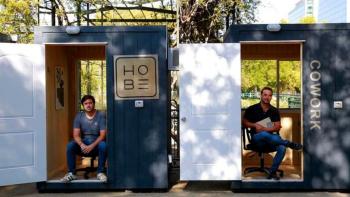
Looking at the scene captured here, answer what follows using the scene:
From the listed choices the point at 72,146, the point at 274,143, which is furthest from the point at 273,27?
the point at 72,146

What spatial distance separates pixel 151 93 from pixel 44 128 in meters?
1.50

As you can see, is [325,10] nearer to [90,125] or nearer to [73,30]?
[90,125]

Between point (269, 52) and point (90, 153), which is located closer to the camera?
point (90, 153)

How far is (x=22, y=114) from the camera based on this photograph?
19.9 ft

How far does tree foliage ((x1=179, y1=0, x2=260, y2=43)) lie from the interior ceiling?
7.55ft

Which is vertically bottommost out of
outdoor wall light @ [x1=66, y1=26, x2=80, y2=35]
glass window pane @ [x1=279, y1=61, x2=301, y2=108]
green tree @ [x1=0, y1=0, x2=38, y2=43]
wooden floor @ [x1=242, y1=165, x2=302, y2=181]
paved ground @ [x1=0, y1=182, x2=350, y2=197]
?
paved ground @ [x1=0, y1=182, x2=350, y2=197]

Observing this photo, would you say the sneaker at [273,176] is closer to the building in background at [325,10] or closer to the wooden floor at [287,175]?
the wooden floor at [287,175]

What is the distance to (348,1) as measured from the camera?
10681cm

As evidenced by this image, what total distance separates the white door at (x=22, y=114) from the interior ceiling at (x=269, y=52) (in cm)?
347

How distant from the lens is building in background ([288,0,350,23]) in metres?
112

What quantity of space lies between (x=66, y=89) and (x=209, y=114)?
2779 mm

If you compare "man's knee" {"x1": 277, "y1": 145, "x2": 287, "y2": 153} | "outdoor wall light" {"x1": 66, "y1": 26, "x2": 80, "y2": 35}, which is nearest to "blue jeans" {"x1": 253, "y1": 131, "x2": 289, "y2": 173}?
"man's knee" {"x1": 277, "y1": 145, "x2": 287, "y2": 153}

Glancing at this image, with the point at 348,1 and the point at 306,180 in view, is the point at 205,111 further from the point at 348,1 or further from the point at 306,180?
the point at 348,1

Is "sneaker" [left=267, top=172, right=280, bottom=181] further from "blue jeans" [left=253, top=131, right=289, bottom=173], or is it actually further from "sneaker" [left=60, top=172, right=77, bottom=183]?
"sneaker" [left=60, top=172, right=77, bottom=183]
